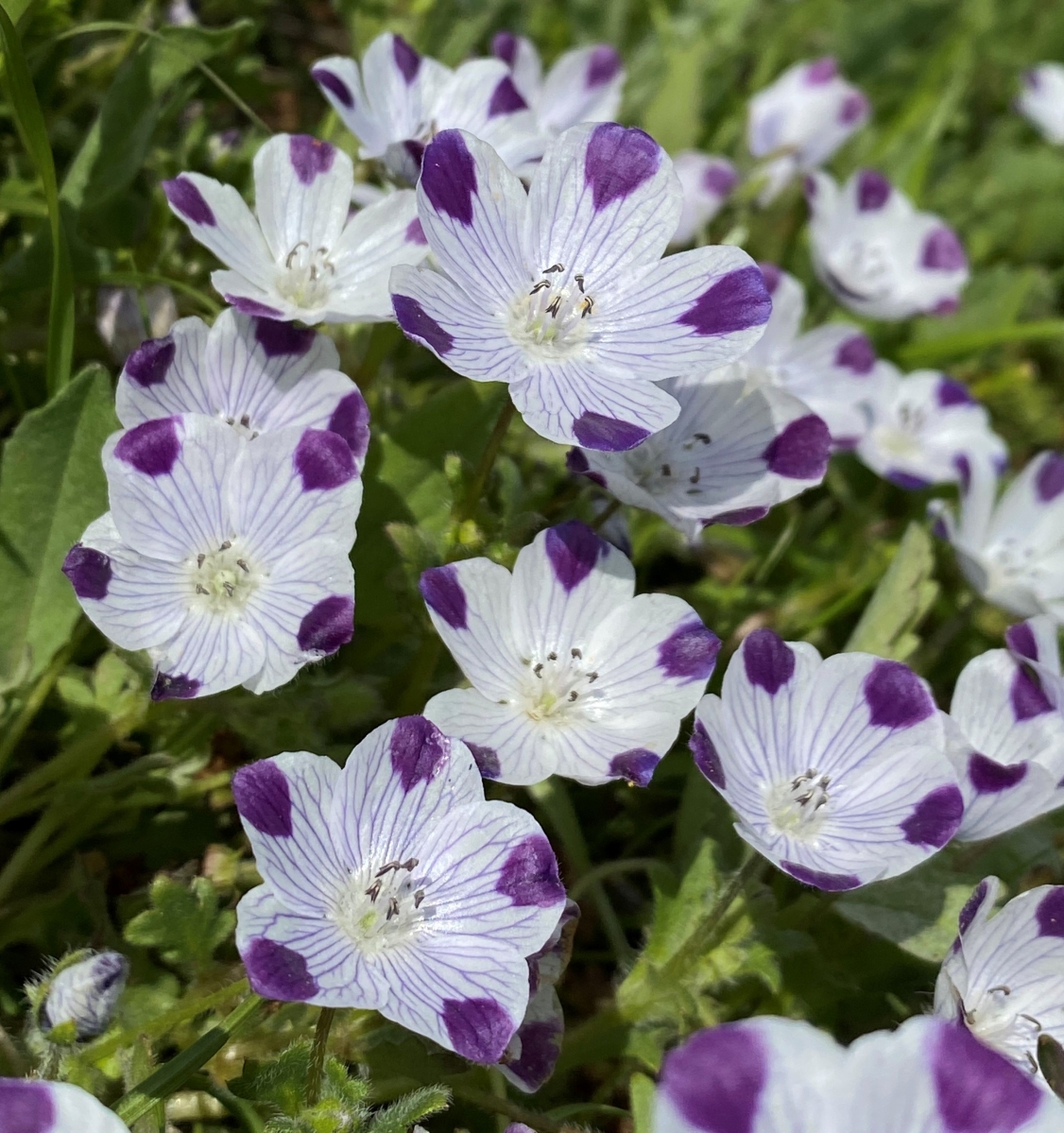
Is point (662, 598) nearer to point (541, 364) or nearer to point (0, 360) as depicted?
point (541, 364)

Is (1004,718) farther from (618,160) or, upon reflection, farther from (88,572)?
(88,572)

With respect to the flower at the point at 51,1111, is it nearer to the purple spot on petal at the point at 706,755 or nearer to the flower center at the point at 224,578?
the flower center at the point at 224,578

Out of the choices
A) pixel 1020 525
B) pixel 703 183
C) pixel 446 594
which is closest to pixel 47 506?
pixel 446 594

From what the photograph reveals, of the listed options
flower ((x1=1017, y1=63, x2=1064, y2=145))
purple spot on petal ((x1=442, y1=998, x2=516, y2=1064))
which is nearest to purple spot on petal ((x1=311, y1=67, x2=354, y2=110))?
purple spot on petal ((x1=442, y1=998, x2=516, y2=1064))

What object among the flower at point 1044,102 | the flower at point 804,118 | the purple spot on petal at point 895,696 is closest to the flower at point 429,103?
the purple spot on petal at point 895,696

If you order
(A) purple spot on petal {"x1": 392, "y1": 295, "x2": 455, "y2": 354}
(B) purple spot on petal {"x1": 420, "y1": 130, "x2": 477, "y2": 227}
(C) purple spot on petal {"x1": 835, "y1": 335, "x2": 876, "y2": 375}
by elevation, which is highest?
(B) purple spot on petal {"x1": 420, "y1": 130, "x2": 477, "y2": 227}

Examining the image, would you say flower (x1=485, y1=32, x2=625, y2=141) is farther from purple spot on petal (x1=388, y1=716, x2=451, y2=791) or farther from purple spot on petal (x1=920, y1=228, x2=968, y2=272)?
Answer: purple spot on petal (x1=388, y1=716, x2=451, y2=791)
